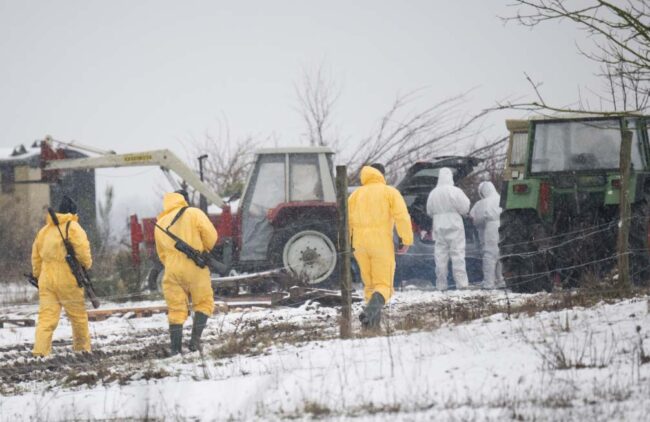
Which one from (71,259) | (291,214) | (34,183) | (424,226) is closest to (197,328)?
(71,259)

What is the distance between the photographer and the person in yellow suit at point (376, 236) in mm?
9633

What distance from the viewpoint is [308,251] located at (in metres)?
14.9

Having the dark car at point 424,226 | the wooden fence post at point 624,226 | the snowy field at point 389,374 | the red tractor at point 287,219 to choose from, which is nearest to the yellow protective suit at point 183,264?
the snowy field at point 389,374

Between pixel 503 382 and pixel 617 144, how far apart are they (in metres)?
7.26

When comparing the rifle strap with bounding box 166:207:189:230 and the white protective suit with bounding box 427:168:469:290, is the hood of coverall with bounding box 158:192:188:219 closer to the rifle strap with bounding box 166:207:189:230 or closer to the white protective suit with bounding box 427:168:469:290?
the rifle strap with bounding box 166:207:189:230

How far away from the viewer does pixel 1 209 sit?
3058cm

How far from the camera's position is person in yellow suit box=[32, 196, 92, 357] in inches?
408

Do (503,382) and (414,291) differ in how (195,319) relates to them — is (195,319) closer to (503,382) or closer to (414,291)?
(503,382)

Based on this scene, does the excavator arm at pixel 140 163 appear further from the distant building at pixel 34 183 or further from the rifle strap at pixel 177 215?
the distant building at pixel 34 183

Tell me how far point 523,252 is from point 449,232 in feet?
8.29

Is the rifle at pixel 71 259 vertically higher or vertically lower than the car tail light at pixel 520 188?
lower

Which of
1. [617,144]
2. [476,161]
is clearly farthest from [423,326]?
[476,161]

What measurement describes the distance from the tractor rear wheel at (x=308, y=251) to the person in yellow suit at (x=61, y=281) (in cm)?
466

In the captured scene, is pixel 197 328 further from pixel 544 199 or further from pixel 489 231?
pixel 489 231
